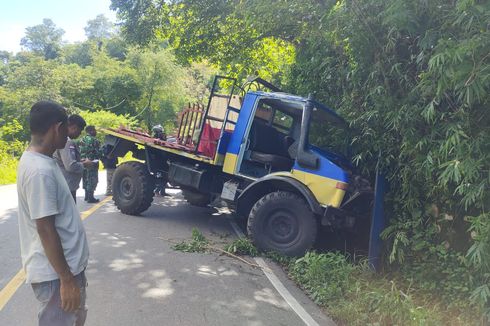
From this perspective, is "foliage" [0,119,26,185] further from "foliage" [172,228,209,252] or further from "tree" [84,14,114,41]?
"tree" [84,14,114,41]

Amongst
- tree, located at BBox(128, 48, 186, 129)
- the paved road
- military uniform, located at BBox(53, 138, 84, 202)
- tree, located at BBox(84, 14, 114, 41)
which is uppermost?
tree, located at BBox(84, 14, 114, 41)

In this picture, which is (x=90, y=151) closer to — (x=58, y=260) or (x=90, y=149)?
(x=90, y=149)

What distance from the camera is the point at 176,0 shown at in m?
12.8

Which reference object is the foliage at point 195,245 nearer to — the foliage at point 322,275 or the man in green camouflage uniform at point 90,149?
the foliage at point 322,275

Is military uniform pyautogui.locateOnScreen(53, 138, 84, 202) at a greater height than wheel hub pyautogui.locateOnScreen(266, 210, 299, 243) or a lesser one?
greater

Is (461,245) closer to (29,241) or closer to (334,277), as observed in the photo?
(334,277)

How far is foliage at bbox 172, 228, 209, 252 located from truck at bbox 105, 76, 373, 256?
2.37 feet

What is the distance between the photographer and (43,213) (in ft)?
7.65

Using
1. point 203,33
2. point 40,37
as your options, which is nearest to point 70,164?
point 203,33

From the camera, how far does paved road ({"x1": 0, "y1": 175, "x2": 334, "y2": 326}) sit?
434cm

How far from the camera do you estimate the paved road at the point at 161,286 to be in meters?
4.34

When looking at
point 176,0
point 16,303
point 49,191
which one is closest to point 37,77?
point 176,0

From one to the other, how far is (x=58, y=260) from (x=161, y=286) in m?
2.86

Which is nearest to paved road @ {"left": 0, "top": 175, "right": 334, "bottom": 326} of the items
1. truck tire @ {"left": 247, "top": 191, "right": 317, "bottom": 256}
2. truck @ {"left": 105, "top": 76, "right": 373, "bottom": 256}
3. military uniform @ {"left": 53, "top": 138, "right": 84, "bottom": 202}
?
truck tire @ {"left": 247, "top": 191, "right": 317, "bottom": 256}
